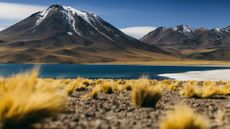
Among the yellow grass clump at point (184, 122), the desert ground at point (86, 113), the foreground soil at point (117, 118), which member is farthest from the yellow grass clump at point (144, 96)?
the yellow grass clump at point (184, 122)

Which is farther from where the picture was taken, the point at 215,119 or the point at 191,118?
the point at 215,119

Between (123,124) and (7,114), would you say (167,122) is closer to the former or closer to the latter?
(123,124)

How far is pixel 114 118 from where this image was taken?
8.98 m

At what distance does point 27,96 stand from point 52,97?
0.48 meters

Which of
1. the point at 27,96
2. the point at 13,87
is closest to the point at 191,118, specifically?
the point at 27,96

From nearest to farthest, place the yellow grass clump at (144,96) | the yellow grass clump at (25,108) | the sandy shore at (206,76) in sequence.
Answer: the yellow grass clump at (25,108) → the yellow grass clump at (144,96) → the sandy shore at (206,76)

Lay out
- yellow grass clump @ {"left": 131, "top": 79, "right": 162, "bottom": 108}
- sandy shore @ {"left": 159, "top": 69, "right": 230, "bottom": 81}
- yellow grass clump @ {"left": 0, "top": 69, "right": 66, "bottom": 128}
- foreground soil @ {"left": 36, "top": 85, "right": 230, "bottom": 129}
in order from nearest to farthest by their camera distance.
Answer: yellow grass clump @ {"left": 0, "top": 69, "right": 66, "bottom": 128}, foreground soil @ {"left": 36, "top": 85, "right": 230, "bottom": 129}, yellow grass clump @ {"left": 131, "top": 79, "right": 162, "bottom": 108}, sandy shore @ {"left": 159, "top": 69, "right": 230, "bottom": 81}

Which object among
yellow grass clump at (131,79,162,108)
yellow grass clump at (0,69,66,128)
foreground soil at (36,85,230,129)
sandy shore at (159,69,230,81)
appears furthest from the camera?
sandy shore at (159,69,230,81)

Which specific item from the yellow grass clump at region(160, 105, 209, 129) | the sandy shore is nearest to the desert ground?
the yellow grass clump at region(160, 105, 209, 129)

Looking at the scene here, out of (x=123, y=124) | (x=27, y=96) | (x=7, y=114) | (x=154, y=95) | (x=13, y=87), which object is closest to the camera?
(x=7, y=114)

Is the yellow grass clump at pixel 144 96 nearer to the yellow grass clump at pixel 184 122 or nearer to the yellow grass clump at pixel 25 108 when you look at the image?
the yellow grass clump at pixel 25 108

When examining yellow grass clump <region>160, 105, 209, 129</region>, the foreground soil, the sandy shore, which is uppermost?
yellow grass clump <region>160, 105, 209, 129</region>

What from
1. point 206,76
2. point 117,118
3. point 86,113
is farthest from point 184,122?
point 206,76

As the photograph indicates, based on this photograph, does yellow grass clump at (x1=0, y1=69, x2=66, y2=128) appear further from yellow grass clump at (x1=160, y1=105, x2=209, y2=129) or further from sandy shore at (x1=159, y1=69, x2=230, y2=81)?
sandy shore at (x1=159, y1=69, x2=230, y2=81)
